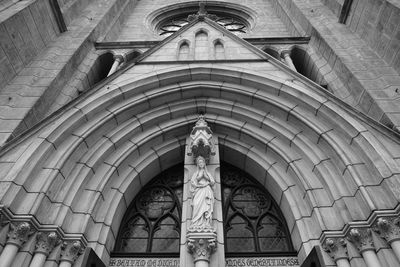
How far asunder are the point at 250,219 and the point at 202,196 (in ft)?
4.50

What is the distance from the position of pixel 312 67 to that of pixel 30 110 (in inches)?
281

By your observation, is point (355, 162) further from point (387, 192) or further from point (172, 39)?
point (172, 39)

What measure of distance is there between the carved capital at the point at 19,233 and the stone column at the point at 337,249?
4475 millimetres

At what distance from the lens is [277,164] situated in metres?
6.20

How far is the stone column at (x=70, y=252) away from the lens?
457cm

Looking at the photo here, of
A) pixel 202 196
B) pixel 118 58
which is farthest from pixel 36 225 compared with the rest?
pixel 118 58

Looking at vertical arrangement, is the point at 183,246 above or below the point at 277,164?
below

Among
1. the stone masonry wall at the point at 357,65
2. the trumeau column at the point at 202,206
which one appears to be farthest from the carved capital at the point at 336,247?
the stone masonry wall at the point at 357,65

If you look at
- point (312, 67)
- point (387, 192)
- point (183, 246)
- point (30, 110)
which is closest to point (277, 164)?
point (387, 192)

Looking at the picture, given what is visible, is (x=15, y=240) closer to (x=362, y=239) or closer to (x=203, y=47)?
(x=362, y=239)

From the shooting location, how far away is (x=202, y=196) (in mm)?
5363

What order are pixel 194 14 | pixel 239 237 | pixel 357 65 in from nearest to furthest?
pixel 239 237
pixel 357 65
pixel 194 14

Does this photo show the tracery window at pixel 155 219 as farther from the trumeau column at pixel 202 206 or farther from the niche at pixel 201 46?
the niche at pixel 201 46

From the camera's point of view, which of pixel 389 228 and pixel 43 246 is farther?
pixel 43 246
